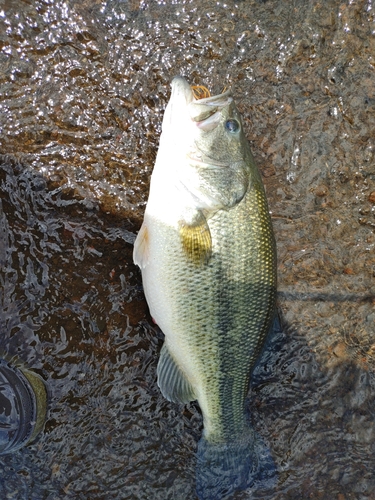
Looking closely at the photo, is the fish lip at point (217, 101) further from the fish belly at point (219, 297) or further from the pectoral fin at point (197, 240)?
the pectoral fin at point (197, 240)

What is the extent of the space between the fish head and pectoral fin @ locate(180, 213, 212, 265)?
86 millimetres

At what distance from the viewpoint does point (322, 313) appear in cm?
321

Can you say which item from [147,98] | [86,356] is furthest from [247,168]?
[86,356]

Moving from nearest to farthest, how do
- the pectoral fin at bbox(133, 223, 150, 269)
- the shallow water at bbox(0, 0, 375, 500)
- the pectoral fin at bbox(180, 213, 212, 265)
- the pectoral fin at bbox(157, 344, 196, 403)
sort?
the pectoral fin at bbox(180, 213, 212, 265), the pectoral fin at bbox(133, 223, 150, 269), the pectoral fin at bbox(157, 344, 196, 403), the shallow water at bbox(0, 0, 375, 500)

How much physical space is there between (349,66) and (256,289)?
174 cm

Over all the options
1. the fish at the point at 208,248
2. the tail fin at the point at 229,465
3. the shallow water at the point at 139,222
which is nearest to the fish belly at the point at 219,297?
the fish at the point at 208,248

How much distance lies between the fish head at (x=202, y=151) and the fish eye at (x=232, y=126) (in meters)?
0.01

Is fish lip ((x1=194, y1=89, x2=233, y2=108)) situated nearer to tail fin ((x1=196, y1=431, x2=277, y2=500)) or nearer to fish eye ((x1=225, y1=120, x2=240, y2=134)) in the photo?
fish eye ((x1=225, y1=120, x2=240, y2=134))

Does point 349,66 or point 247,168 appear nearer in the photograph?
point 247,168

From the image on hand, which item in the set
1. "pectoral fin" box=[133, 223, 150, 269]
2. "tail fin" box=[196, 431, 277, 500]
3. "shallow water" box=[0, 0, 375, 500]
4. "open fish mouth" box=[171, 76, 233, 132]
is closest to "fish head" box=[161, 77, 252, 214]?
"open fish mouth" box=[171, 76, 233, 132]

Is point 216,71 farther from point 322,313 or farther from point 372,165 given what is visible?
point 322,313

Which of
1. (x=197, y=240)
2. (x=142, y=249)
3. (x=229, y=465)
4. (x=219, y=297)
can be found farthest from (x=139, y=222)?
(x=229, y=465)

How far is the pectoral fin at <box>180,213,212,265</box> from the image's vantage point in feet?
8.07

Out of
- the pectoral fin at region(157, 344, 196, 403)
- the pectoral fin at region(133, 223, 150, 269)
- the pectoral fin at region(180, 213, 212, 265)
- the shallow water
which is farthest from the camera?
the shallow water
